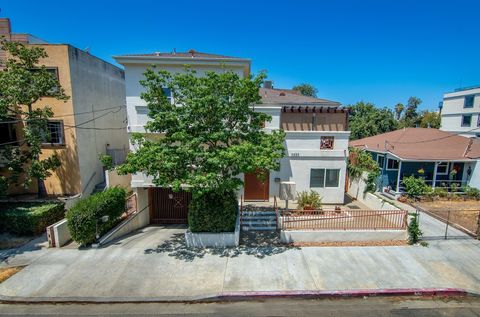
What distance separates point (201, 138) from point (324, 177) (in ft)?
29.9

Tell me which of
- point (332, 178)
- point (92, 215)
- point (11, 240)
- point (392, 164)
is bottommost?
point (11, 240)

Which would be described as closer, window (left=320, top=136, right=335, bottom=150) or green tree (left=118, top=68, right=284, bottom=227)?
green tree (left=118, top=68, right=284, bottom=227)

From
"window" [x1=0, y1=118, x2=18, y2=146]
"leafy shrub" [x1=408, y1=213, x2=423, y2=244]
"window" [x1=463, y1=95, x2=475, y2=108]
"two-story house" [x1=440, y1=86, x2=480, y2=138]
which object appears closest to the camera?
"leafy shrub" [x1=408, y1=213, x2=423, y2=244]

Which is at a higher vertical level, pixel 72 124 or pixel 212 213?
pixel 72 124

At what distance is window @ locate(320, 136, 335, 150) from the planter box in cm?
783

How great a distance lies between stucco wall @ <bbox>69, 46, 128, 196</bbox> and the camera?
50.6 feet

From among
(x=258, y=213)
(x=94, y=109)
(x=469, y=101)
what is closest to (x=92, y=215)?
(x=258, y=213)

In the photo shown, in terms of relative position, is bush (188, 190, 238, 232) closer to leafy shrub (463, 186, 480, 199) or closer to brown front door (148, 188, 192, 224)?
brown front door (148, 188, 192, 224)

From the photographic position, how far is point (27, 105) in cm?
1366

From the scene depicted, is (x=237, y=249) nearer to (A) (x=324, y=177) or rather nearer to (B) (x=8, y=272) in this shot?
(A) (x=324, y=177)

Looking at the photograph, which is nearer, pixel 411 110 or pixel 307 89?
pixel 411 110

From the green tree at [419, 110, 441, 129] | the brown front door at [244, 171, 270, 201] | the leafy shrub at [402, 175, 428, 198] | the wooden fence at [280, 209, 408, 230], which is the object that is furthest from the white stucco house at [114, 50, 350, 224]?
the green tree at [419, 110, 441, 129]

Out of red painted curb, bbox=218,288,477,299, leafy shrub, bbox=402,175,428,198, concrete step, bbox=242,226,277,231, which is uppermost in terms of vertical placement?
leafy shrub, bbox=402,175,428,198

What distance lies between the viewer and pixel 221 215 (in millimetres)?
11164
